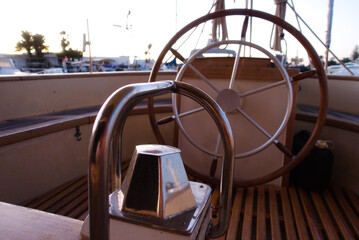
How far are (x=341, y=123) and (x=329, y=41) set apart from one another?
1.61 metres

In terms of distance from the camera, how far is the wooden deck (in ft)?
3.07

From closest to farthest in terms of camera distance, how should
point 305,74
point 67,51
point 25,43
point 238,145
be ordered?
1. point 305,74
2. point 238,145
3. point 25,43
4. point 67,51

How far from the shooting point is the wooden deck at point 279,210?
0.93 meters

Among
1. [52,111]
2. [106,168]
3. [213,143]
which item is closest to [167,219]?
[106,168]

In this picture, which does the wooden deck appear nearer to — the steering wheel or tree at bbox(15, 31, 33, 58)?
the steering wheel

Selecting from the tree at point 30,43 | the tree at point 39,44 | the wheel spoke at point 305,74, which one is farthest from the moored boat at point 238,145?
the tree at point 39,44

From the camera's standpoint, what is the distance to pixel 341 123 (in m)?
1.30

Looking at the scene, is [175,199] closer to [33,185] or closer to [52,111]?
[33,185]

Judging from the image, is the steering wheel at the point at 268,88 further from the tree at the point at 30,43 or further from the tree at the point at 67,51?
the tree at the point at 67,51

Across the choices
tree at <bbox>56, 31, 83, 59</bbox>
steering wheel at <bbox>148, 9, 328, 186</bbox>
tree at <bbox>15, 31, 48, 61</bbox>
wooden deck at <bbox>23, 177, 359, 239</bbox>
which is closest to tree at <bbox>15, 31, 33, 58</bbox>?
tree at <bbox>15, 31, 48, 61</bbox>

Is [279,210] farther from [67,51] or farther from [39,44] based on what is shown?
[67,51]

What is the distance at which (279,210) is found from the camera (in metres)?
1.08

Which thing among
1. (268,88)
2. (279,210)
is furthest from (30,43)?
(279,210)

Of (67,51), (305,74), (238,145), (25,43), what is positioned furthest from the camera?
(67,51)
